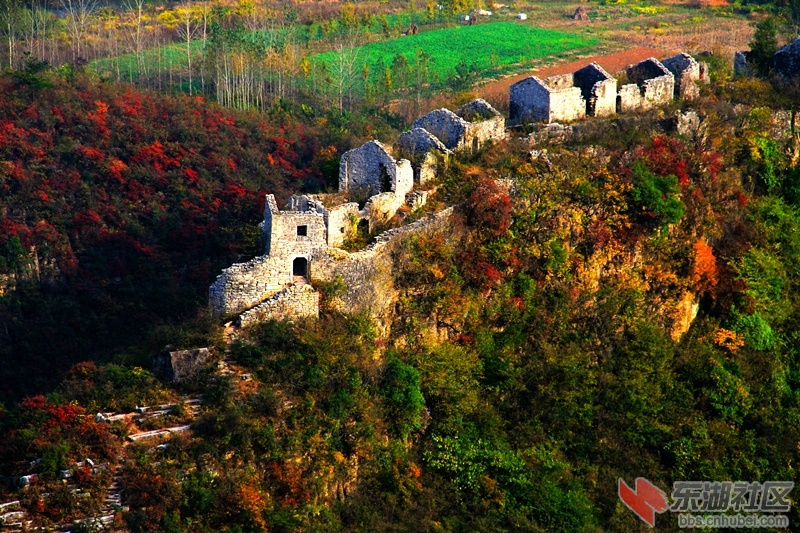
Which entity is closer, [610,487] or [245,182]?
[610,487]

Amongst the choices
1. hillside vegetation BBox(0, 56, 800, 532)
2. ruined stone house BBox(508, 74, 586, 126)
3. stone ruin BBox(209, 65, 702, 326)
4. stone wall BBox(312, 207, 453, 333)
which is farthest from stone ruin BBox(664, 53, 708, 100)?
stone wall BBox(312, 207, 453, 333)

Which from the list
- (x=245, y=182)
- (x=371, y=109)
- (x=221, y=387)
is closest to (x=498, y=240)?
(x=221, y=387)

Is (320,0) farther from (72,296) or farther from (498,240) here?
(498,240)

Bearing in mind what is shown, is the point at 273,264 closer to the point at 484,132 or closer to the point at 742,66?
the point at 484,132

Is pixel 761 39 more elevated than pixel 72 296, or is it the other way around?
pixel 761 39

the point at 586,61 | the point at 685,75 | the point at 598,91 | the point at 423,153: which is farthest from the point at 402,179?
the point at 586,61

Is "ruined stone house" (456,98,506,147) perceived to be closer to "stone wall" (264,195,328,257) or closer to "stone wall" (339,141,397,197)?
"stone wall" (339,141,397,197)
